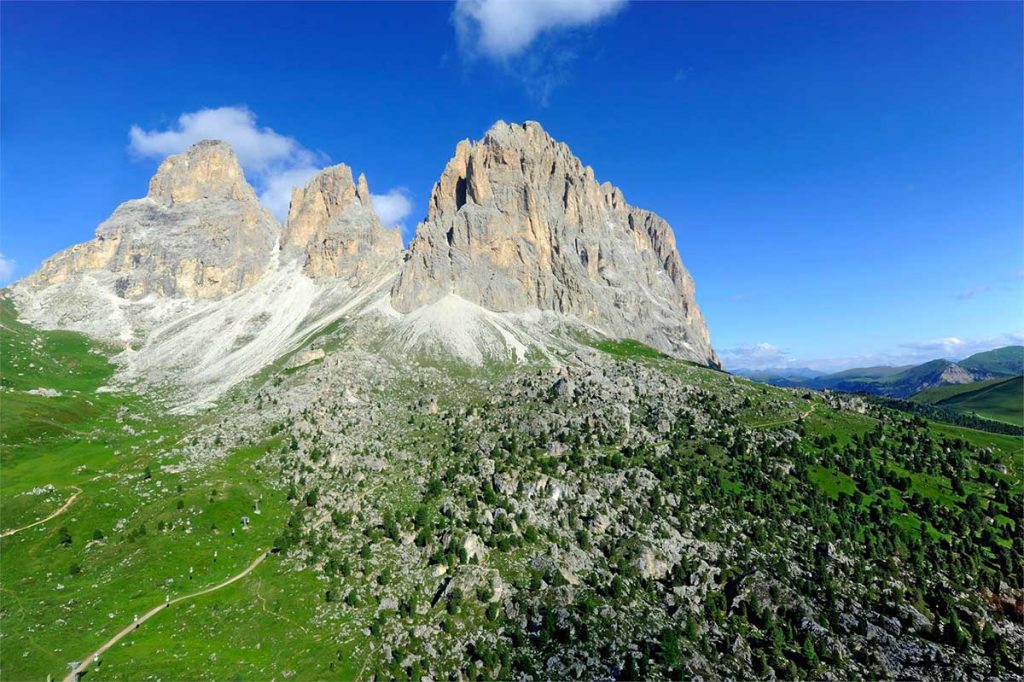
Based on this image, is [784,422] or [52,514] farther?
[784,422]

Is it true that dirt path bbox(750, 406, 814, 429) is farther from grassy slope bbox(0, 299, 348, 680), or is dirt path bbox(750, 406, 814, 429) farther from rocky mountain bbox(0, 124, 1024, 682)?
grassy slope bbox(0, 299, 348, 680)

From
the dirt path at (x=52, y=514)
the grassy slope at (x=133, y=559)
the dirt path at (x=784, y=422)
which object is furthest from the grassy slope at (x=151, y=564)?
the dirt path at (x=52, y=514)

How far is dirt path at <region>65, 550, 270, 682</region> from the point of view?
65312 millimetres

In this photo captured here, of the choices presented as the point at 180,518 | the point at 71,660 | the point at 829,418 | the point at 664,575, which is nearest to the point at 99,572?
the point at 180,518

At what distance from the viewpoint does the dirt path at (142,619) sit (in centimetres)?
6531

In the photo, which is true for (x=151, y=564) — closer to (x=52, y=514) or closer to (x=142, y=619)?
(x=142, y=619)

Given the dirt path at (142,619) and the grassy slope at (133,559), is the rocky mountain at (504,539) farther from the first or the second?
the grassy slope at (133,559)

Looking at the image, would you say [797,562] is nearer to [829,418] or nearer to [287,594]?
[829,418]

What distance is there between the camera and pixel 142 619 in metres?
77.1

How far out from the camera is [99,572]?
8688 centimetres

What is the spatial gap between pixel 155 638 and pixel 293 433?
7100cm

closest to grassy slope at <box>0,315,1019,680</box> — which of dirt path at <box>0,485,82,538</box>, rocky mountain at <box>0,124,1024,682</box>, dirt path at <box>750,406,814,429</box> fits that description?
rocky mountain at <box>0,124,1024,682</box>

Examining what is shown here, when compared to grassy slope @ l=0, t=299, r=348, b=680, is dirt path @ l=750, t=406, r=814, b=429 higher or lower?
higher

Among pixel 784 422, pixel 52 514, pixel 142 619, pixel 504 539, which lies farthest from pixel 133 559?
pixel 784 422
